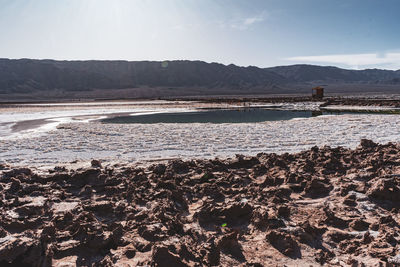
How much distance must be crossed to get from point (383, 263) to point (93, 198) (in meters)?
4.40

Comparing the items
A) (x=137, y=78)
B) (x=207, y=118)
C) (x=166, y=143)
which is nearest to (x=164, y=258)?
(x=166, y=143)

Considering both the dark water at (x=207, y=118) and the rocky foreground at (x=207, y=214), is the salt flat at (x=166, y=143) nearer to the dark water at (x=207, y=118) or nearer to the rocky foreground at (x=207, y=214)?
the rocky foreground at (x=207, y=214)

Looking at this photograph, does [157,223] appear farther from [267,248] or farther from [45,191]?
[45,191]

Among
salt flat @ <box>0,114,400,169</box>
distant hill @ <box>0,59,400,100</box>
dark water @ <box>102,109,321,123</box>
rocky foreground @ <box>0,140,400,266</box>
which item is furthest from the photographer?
distant hill @ <box>0,59,400,100</box>

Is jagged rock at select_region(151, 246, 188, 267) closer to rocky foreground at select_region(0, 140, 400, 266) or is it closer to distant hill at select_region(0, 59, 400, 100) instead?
rocky foreground at select_region(0, 140, 400, 266)

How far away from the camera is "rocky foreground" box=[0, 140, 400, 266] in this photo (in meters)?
3.24

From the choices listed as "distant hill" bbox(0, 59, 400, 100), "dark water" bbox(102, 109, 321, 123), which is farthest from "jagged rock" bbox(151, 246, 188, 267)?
"distant hill" bbox(0, 59, 400, 100)

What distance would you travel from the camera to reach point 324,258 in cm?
323

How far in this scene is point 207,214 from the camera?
4.41 m

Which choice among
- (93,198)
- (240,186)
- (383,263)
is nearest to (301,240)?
(383,263)

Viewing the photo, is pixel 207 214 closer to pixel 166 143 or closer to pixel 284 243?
pixel 284 243

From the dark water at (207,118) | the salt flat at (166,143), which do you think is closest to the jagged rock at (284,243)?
the salt flat at (166,143)

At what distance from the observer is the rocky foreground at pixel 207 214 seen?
10.6 feet

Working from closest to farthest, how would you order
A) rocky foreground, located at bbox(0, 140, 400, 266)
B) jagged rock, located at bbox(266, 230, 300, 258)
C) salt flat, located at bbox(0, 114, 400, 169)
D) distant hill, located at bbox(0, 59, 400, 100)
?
rocky foreground, located at bbox(0, 140, 400, 266)
jagged rock, located at bbox(266, 230, 300, 258)
salt flat, located at bbox(0, 114, 400, 169)
distant hill, located at bbox(0, 59, 400, 100)
